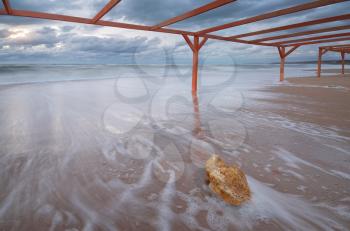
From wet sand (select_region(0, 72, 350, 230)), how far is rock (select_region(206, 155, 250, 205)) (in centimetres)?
7

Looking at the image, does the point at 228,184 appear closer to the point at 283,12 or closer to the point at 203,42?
the point at 283,12

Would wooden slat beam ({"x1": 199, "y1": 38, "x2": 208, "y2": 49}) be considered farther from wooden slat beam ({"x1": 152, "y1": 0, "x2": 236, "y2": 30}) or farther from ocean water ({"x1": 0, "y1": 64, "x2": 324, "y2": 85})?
ocean water ({"x1": 0, "y1": 64, "x2": 324, "y2": 85})

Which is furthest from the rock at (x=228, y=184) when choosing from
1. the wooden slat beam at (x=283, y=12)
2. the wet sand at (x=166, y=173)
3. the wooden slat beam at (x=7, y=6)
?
the wooden slat beam at (x=7, y=6)

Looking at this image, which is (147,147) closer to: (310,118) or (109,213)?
(109,213)

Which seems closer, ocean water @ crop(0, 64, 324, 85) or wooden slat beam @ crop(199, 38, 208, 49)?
wooden slat beam @ crop(199, 38, 208, 49)

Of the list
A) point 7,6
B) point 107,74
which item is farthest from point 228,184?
point 107,74

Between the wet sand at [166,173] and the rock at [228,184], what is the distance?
0.07 metres

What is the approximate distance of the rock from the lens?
5.64ft

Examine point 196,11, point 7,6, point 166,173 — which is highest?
point 7,6

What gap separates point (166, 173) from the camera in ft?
7.23

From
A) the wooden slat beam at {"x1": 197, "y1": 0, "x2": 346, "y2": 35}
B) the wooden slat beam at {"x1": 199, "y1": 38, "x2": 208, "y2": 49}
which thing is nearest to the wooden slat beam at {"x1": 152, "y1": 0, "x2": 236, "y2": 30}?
the wooden slat beam at {"x1": 197, "y1": 0, "x2": 346, "y2": 35}

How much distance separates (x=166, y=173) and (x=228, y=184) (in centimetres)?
69

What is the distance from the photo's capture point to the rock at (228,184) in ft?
5.64

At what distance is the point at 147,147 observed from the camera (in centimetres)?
289
